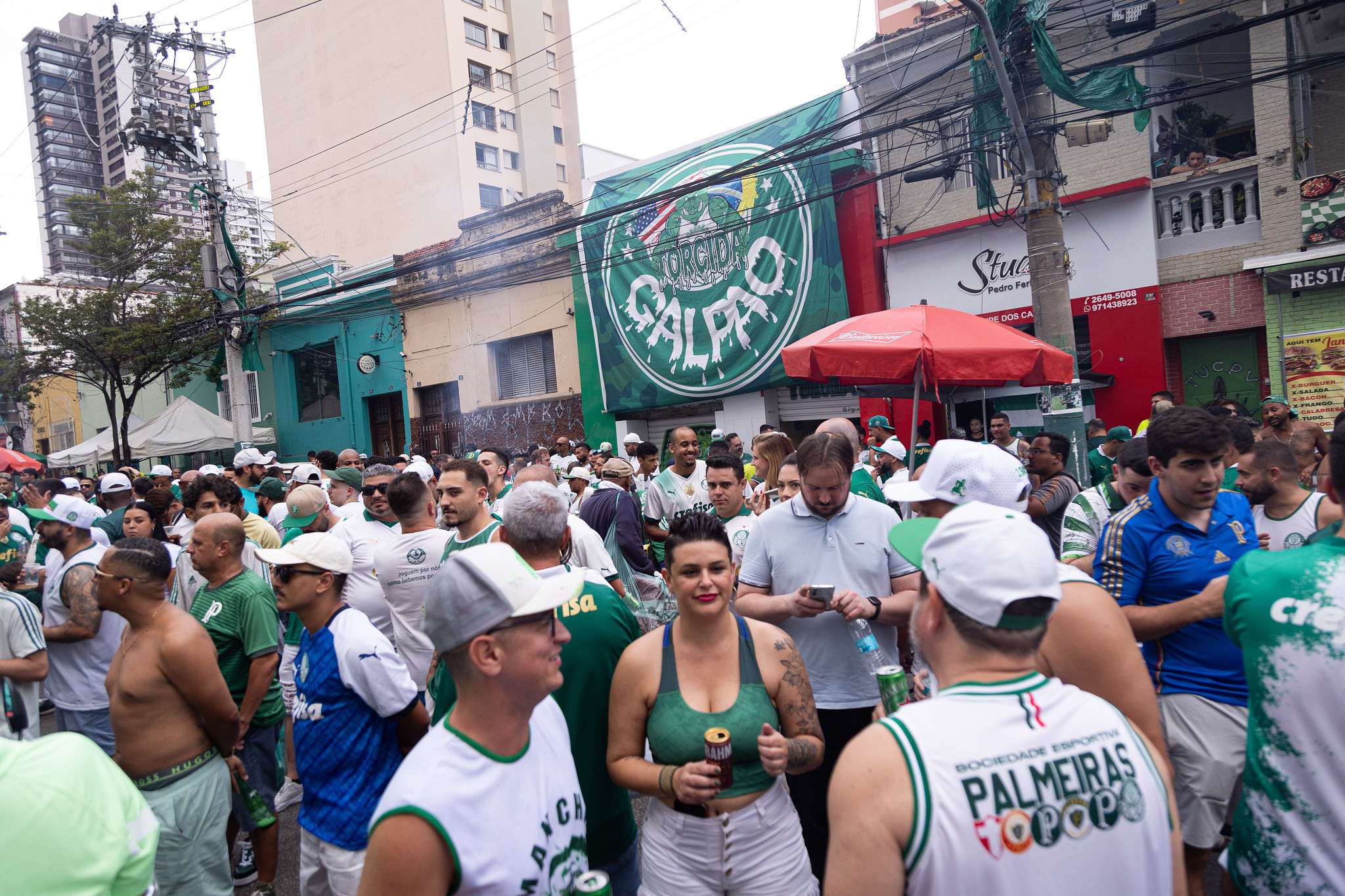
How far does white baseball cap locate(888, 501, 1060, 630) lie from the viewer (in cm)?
144

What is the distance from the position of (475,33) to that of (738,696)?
Answer: 39.1 m

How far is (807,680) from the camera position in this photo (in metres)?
2.61

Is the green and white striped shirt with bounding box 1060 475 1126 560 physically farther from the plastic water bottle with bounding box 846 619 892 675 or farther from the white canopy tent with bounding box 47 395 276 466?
the white canopy tent with bounding box 47 395 276 466

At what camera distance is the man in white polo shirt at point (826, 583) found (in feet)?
10.7

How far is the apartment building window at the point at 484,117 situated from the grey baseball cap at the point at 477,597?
37.6m

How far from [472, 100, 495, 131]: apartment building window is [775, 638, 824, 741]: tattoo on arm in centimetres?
3723

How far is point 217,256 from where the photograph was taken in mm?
16922

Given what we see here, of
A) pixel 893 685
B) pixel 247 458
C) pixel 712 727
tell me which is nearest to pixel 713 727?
pixel 712 727

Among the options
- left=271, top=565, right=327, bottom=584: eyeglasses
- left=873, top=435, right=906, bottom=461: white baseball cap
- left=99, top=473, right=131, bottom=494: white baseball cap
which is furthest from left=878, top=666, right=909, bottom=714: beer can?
left=99, top=473, right=131, bottom=494: white baseball cap

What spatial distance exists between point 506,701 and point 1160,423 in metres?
2.53

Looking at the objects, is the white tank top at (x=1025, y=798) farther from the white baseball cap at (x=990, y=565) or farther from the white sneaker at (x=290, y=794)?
the white sneaker at (x=290, y=794)

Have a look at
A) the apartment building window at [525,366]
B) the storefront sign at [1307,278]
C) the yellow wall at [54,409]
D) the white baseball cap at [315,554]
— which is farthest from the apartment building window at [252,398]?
the storefront sign at [1307,278]

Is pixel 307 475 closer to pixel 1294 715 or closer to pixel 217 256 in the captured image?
pixel 1294 715

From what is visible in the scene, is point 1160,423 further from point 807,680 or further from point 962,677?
point 962,677
